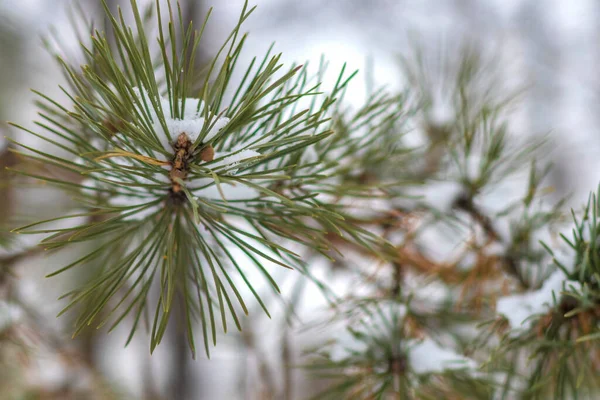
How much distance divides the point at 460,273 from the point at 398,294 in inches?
3.2

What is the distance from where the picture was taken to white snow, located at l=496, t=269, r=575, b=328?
0.32 m

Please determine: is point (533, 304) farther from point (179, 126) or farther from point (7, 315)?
point (7, 315)

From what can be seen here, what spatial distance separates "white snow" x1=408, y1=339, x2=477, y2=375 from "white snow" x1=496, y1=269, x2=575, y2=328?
5cm

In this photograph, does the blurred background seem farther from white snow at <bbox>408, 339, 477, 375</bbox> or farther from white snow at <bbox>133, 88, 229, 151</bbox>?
white snow at <bbox>133, 88, 229, 151</bbox>

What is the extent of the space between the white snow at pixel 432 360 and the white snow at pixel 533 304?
1.8 inches

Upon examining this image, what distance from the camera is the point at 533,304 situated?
33 cm

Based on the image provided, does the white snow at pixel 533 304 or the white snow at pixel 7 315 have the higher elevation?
the white snow at pixel 533 304

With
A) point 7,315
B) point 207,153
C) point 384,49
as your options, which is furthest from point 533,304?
point 384,49

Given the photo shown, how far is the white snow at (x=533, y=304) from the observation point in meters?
0.32

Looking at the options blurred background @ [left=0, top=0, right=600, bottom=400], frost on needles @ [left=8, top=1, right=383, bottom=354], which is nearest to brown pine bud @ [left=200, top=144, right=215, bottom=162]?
frost on needles @ [left=8, top=1, right=383, bottom=354]

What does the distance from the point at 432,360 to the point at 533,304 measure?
0.27 feet

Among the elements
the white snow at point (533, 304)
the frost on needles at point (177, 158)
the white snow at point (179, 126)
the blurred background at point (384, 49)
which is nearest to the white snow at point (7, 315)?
the frost on needles at point (177, 158)

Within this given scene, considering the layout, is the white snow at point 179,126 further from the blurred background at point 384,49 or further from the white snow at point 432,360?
the blurred background at point 384,49

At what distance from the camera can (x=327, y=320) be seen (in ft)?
1.25
